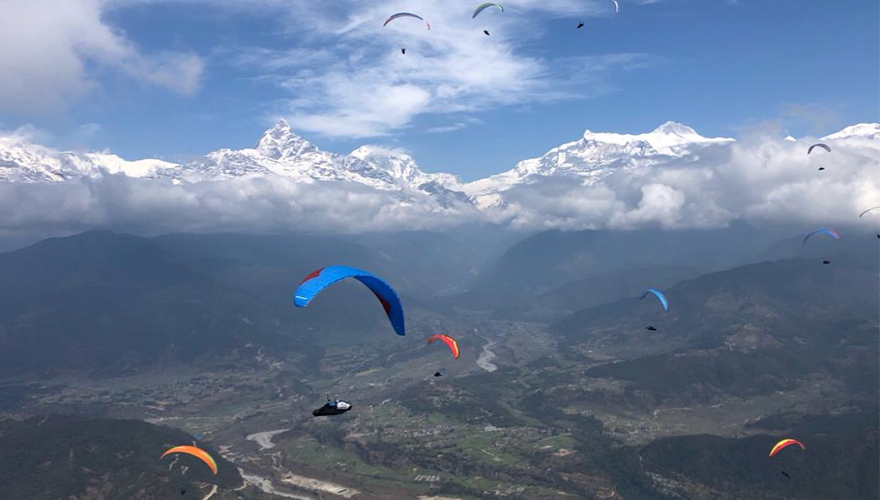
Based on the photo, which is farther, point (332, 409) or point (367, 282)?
point (367, 282)

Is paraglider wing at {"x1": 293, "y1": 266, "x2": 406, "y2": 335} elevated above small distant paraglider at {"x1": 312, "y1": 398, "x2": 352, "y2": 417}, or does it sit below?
above

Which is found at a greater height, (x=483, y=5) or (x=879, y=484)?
(x=483, y=5)

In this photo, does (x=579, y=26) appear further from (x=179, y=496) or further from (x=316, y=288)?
(x=179, y=496)

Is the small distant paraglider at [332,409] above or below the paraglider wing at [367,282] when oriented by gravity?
below

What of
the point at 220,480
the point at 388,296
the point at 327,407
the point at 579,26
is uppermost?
the point at 579,26

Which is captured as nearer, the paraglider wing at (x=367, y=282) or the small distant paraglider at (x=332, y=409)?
the small distant paraglider at (x=332, y=409)

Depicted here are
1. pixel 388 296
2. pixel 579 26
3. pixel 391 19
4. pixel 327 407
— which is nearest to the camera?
pixel 327 407

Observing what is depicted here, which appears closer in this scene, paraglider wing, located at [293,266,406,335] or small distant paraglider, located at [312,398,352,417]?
small distant paraglider, located at [312,398,352,417]

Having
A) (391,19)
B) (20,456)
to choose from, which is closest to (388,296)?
(391,19)

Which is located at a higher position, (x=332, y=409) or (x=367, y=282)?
(x=367, y=282)

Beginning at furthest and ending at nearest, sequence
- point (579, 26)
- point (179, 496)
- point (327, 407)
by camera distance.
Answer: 1. point (179, 496)
2. point (579, 26)
3. point (327, 407)

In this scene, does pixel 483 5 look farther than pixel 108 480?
No
